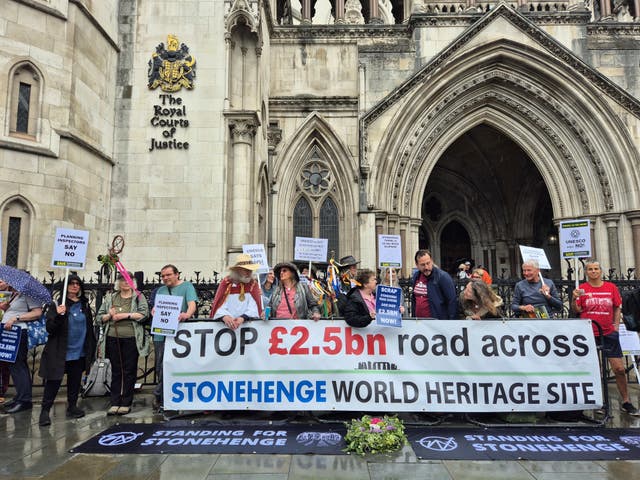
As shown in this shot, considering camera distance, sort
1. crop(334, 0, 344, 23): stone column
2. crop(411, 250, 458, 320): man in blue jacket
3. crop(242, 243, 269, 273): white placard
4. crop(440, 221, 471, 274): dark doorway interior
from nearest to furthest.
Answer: crop(411, 250, 458, 320): man in blue jacket < crop(242, 243, 269, 273): white placard < crop(334, 0, 344, 23): stone column < crop(440, 221, 471, 274): dark doorway interior

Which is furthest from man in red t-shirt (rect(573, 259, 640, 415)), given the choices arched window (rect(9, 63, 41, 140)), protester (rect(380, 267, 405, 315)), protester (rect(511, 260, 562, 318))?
arched window (rect(9, 63, 41, 140))

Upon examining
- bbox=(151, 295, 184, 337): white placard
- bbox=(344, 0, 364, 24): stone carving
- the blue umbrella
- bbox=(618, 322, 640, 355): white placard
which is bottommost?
bbox=(618, 322, 640, 355): white placard

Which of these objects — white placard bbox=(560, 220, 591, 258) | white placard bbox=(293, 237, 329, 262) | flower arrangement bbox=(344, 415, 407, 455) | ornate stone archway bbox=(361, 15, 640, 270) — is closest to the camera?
flower arrangement bbox=(344, 415, 407, 455)

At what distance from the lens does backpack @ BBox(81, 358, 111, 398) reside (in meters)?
6.57

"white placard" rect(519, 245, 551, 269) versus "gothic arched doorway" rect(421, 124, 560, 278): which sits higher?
"gothic arched doorway" rect(421, 124, 560, 278)

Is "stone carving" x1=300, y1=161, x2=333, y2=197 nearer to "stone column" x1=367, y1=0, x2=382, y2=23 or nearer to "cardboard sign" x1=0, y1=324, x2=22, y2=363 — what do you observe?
"stone column" x1=367, y1=0, x2=382, y2=23

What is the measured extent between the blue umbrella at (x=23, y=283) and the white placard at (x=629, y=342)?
27.1ft

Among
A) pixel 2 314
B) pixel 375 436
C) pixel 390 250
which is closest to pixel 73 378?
pixel 2 314

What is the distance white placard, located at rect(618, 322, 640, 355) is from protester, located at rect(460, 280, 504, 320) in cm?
249

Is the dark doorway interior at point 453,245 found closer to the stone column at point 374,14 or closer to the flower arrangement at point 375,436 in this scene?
the stone column at point 374,14

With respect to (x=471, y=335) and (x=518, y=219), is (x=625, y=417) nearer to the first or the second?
(x=471, y=335)

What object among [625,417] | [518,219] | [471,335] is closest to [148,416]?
[471,335]

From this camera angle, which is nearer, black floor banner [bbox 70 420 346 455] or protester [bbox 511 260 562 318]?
black floor banner [bbox 70 420 346 455]

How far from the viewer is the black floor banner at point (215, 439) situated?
14.0 feet
